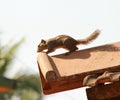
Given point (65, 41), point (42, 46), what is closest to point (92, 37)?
point (65, 41)

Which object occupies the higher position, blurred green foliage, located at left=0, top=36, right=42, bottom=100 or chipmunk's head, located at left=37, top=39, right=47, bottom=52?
chipmunk's head, located at left=37, top=39, right=47, bottom=52

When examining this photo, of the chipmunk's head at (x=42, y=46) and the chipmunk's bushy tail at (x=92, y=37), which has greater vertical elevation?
Result: the chipmunk's bushy tail at (x=92, y=37)

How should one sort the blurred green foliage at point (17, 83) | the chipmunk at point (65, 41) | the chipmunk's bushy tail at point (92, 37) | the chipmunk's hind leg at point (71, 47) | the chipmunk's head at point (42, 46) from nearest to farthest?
1. the chipmunk's hind leg at point (71, 47)
2. the chipmunk at point (65, 41)
3. the chipmunk's bushy tail at point (92, 37)
4. the chipmunk's head at point (42, 46)
5. the blurred green foliage at point (17, 83)

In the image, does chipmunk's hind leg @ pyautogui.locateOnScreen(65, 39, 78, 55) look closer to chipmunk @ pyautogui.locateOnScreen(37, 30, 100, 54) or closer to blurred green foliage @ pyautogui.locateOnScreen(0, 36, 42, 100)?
chipmunk @ pyautogui.locateOnScreen(37, 30, 100, 54)

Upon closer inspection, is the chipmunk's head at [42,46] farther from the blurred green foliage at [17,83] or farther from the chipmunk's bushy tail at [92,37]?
the blurred green foliage at [17,83]

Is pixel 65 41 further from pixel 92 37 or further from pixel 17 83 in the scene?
pixel 17 83

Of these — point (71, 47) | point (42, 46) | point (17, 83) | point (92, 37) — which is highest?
point (71, 47)

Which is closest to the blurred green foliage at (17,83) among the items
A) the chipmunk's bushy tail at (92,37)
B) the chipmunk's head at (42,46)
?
the chipmunk's head at (42,46)

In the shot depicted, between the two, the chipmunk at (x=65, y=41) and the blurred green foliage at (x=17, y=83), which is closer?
the chipmunk at (x=65, y=41)

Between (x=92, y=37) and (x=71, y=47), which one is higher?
(x=71, y=47)

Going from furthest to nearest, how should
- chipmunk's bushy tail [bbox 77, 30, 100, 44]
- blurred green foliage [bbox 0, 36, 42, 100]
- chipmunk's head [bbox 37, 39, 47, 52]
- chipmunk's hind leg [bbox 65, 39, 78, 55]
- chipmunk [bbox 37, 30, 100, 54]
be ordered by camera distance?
blurred green foliage [bbox 0, 36, 42, 100] → chipmunk's head [bbox 37, 39, 47, 52] → chipmunk's bushy tail [bbox 77, 30, 100, 44] → chipmunk [bbox 37, 30, 100, 54] → chipmunk's hind leg [bbox 65, 39, 78, 55]

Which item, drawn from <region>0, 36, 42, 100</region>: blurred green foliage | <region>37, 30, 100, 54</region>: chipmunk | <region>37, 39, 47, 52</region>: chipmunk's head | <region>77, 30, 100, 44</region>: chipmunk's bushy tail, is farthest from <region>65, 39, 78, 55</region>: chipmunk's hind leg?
<region>0, 36, 42, 100</region>: blurred green foliage

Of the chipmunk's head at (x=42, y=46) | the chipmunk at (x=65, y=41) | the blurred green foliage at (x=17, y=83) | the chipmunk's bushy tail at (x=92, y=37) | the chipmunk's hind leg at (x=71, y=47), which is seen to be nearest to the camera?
the chipmunk's hind leg at (x=71, y=47)

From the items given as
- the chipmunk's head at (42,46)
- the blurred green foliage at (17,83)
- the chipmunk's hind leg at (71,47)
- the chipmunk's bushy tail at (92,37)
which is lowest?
the blurred green foliage at (17,83)
